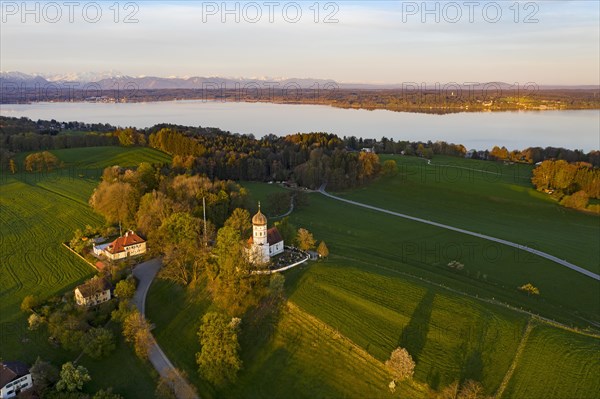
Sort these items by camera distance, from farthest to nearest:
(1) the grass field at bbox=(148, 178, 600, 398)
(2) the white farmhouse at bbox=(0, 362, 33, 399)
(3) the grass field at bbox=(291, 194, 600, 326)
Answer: (3) the grass field at bbox=(291, 194, 600, 326), (2) the white farmhouse at bbox=(0, 362, 33, 399), (1) the grass field at bbox=(148, 178, 600, 398)

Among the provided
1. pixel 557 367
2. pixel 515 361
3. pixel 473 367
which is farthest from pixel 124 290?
pixel 557 367

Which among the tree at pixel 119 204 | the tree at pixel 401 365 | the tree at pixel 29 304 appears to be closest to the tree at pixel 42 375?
the tree at pixel 29 304

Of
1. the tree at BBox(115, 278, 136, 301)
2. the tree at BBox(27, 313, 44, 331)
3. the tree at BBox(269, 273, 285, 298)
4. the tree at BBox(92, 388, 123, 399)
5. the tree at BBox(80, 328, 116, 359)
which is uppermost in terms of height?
the tree at BBox(269, 273, 285, 298)

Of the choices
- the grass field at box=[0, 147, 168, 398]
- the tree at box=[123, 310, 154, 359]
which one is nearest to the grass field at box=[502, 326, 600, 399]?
the grass field at box=[0, 147, 168, 398]

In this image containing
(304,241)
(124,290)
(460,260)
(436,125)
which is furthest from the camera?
(436,125)

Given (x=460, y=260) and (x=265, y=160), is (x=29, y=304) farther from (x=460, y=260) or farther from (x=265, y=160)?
(x=265, y=160)

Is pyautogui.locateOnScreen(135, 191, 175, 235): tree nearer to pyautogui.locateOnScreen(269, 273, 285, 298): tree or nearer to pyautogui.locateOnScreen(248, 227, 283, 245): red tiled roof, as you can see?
pyautogui.locateOnScreen(248, 227, 283, 245): red tiled roof

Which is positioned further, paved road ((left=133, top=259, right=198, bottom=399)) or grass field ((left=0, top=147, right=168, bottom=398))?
grass field ((left=0, top=147, right=168, bottom=398))
